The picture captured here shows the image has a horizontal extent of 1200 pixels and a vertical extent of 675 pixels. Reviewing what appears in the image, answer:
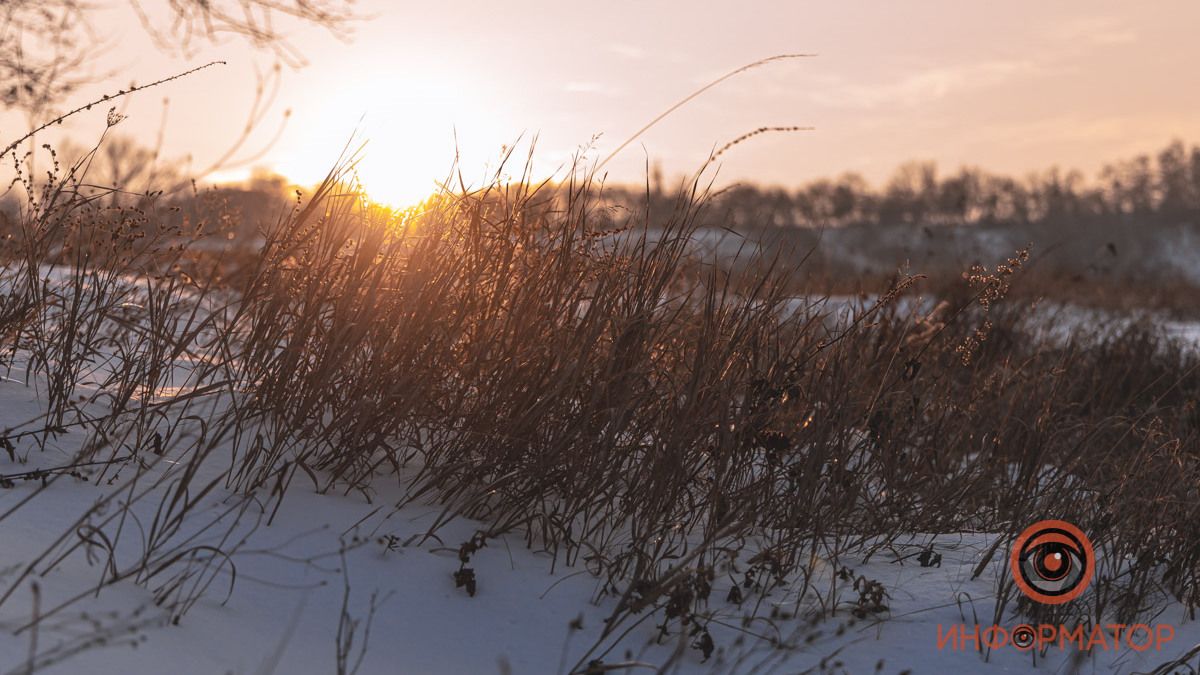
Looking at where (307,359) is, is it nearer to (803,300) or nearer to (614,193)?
(614,193)

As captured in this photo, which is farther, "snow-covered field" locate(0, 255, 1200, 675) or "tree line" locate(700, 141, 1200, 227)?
"tree line" locate(700, 141, 1200, 227)

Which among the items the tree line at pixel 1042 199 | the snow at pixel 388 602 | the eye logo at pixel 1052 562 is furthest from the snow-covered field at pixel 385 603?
the tree line at pixel 1042 199

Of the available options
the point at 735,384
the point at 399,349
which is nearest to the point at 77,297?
the point at 399,349

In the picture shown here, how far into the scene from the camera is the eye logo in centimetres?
251

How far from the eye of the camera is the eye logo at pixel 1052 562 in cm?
251

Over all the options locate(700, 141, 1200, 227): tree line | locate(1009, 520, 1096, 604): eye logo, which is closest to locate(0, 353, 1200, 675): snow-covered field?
locate(1009, 520, 1096, 604): eye logo

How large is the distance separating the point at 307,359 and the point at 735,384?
1229 mm

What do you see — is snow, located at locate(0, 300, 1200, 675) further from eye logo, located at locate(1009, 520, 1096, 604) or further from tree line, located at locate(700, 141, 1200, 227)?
tree line, located at locate(700, 141, 1200, 227)

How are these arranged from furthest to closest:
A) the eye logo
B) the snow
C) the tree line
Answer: the tree line < the eye logo < the snow

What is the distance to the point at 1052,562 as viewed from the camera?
2617 millimetres

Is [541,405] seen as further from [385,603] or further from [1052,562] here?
[1052,562]

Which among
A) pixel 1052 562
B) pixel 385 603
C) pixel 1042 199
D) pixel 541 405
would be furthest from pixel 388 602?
pixel 1042 199

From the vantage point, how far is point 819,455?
8.43 feet

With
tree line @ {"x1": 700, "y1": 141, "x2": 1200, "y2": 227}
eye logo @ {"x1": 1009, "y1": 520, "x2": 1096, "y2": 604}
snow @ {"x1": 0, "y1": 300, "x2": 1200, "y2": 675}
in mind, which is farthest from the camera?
tree line @ {"x1": 700, "y1": 141, "x2": 1200, "y2": 227}
